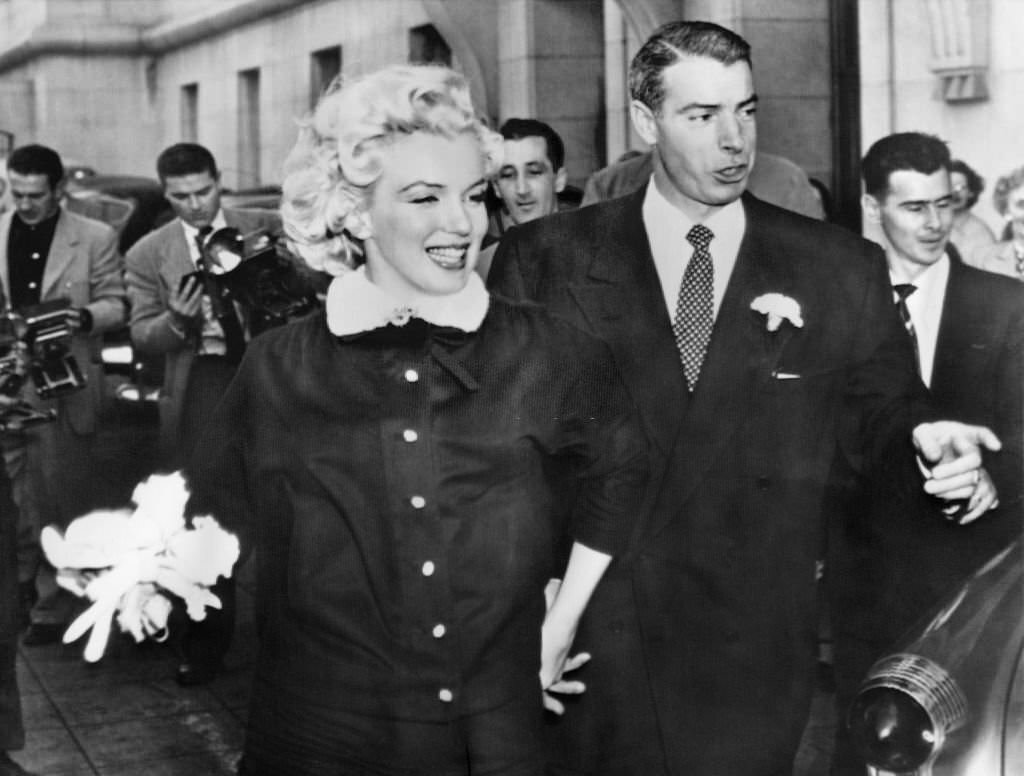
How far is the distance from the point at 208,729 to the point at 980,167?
1877 millimetres

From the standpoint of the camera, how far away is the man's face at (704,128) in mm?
2777

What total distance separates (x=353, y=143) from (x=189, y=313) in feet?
4.18

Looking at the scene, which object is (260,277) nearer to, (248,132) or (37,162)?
(248,132)

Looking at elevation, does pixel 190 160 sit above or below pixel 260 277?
above

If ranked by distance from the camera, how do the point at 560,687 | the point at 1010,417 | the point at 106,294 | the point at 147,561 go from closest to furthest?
the point at 147,561 < the point at 560,687 < the point at 1010,417 < the point at 106,294

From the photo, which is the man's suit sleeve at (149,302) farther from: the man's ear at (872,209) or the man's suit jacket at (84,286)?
the man's ear at (872,209)

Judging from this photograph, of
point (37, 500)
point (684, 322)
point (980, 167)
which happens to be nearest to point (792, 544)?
point (684, 322)

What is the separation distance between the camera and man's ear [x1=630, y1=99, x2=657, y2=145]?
9.34ft

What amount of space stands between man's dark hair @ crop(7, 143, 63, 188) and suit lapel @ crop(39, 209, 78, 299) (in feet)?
0.34

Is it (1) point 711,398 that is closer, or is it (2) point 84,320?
(1) point 711,398

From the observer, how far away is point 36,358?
3.51 meters

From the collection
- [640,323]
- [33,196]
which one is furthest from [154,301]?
[640,323]

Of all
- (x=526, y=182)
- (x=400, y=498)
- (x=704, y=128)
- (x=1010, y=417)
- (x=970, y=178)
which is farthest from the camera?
(x=526, y=182)

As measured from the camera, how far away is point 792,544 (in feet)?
9.74
